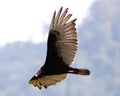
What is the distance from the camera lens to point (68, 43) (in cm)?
1382

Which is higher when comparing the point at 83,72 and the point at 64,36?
the point at 64,36

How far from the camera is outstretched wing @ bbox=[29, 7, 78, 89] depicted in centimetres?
1343

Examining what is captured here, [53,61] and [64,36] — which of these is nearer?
[53,61]

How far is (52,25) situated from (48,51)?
76 centimetres

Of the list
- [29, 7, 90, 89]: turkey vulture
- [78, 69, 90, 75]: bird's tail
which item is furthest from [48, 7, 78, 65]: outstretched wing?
[78, 69, 90, 75]: bird's tail

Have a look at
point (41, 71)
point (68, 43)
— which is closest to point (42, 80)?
point (41, 71)

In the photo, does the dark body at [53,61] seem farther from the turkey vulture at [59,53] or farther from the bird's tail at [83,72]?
the bird's tail at [83,72]

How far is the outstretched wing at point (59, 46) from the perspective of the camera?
44.1 feet

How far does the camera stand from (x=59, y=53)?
14031 millimetres

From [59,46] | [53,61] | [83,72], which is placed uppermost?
[59,46]

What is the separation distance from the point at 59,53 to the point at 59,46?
23 cm

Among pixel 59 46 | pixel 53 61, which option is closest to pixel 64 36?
pixel 59 46

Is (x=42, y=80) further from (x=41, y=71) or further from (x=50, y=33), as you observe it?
(x=50, y=33)

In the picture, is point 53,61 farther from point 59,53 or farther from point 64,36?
point 64,36
